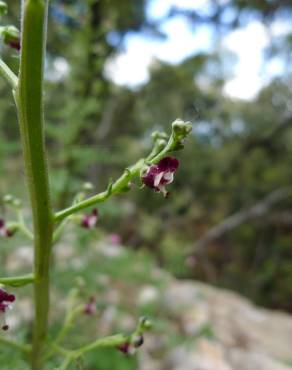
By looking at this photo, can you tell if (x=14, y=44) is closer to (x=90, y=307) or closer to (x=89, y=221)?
(x=89, y=221)

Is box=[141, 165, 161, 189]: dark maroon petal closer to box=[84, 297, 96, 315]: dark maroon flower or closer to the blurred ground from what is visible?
box=[84, 297, 96, 315]: dark maroon flower

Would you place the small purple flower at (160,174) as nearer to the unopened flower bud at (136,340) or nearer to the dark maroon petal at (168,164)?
the dark maroon petal at (168,164)

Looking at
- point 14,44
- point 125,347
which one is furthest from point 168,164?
point 125,347

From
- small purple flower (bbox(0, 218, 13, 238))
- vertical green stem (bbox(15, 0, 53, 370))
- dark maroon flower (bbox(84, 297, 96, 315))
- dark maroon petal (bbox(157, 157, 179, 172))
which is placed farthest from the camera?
dark maroon flower (bbox(84, 297, 96, 315))

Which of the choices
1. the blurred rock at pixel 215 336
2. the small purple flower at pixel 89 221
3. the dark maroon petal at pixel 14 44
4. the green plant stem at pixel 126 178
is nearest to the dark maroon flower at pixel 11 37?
the dark maroon petal at pixel 14 44

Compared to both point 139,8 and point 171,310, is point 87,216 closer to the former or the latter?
point 171,310

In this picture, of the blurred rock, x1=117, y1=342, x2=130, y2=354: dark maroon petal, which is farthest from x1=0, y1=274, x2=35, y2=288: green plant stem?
the blurred rock

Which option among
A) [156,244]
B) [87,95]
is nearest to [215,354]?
[87,95]
